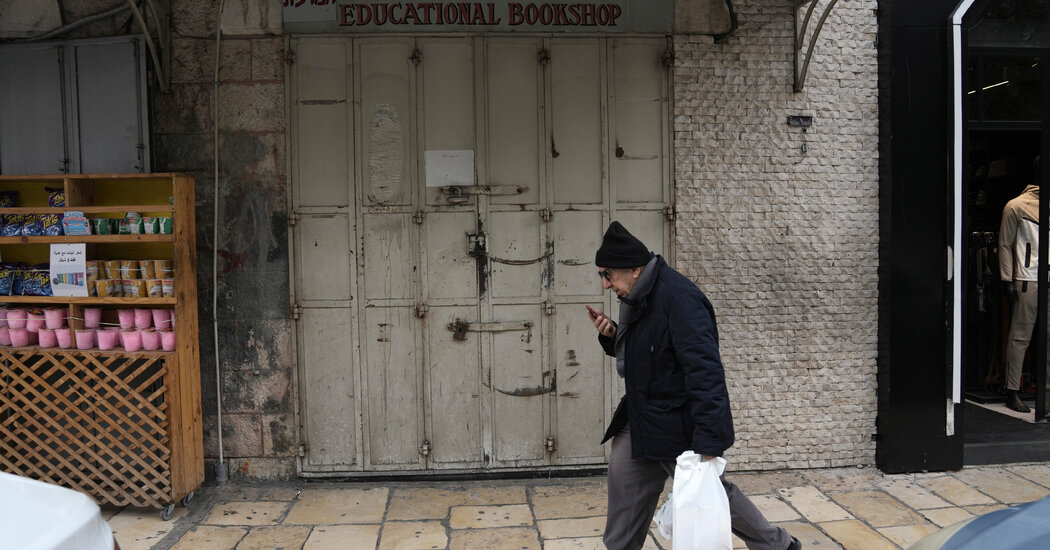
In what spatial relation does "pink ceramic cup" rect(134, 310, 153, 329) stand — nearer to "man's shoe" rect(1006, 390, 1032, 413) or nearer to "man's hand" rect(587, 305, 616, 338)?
"man's hand" rect(587, 305, 616, 338)

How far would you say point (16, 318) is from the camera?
4922 millimetres

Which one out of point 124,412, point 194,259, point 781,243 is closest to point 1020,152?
point 781,243

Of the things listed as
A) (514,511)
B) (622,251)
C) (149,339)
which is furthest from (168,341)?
(622,251)

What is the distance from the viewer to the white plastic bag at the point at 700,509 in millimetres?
3096

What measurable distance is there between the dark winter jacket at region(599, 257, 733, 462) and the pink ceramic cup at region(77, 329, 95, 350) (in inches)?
146

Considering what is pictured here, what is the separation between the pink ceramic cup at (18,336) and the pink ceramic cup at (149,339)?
0.89 metres

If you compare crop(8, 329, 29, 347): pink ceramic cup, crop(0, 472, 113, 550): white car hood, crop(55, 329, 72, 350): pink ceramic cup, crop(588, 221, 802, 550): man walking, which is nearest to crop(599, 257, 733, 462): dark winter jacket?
crop(588, 221, 802, 550): man walking

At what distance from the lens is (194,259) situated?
4934mm

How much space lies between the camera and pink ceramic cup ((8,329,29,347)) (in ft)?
16.2

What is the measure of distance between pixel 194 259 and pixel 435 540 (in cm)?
251

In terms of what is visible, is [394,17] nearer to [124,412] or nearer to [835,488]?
[124,412]

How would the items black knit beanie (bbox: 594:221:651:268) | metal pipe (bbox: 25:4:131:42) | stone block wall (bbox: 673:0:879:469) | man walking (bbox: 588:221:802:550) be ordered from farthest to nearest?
stone block wall (bbox: 673:0:879:469), metal pipe (bbox: 25:4:131:42), black knit beanie (bbox: 594:221:651:268), man walking (bbox: 588:221:802:550)

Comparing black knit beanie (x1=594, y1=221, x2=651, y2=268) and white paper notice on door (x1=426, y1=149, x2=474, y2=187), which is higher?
white paper notice on door (x1=426, y1=149, x2=474, y2=187)

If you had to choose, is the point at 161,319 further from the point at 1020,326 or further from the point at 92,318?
the point at 1020,326
